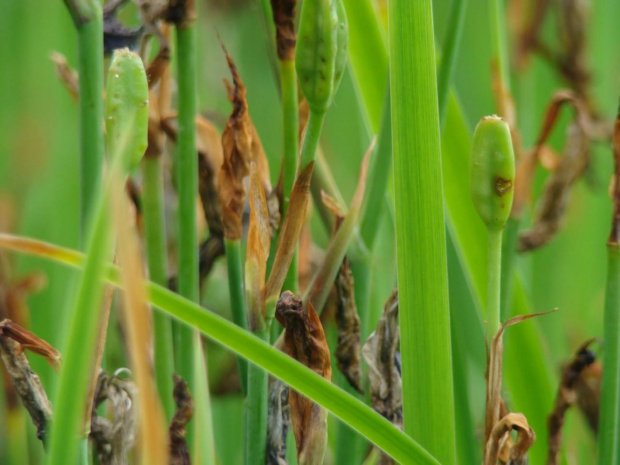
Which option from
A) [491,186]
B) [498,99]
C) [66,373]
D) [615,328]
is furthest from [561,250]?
[66,373]

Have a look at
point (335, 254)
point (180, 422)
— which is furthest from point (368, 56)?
point (180, 422)

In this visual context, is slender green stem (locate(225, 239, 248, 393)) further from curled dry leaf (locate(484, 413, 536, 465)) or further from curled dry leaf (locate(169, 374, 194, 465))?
curled dry leaf (locate(484, 413, 536, 465))

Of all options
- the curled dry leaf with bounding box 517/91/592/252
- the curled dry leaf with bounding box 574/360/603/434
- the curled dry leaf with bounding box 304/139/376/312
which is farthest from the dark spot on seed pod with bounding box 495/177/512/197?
the curled dry leaf with bounding box 574/360/603/434

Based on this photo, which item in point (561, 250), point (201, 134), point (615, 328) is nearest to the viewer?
point (615, 328)

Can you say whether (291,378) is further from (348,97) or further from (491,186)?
(348,97)

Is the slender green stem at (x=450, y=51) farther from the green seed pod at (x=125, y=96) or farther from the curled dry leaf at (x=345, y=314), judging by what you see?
the green seed pod at (x=125, y=96)

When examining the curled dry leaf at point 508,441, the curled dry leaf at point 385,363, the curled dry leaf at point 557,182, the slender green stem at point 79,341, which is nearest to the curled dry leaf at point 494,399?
the curled dry leaf at point 508,441

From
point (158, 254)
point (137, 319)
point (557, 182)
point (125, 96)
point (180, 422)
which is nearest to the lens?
point (137, 319)

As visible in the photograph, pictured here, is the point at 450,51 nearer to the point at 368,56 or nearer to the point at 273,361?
the point at 368,56
